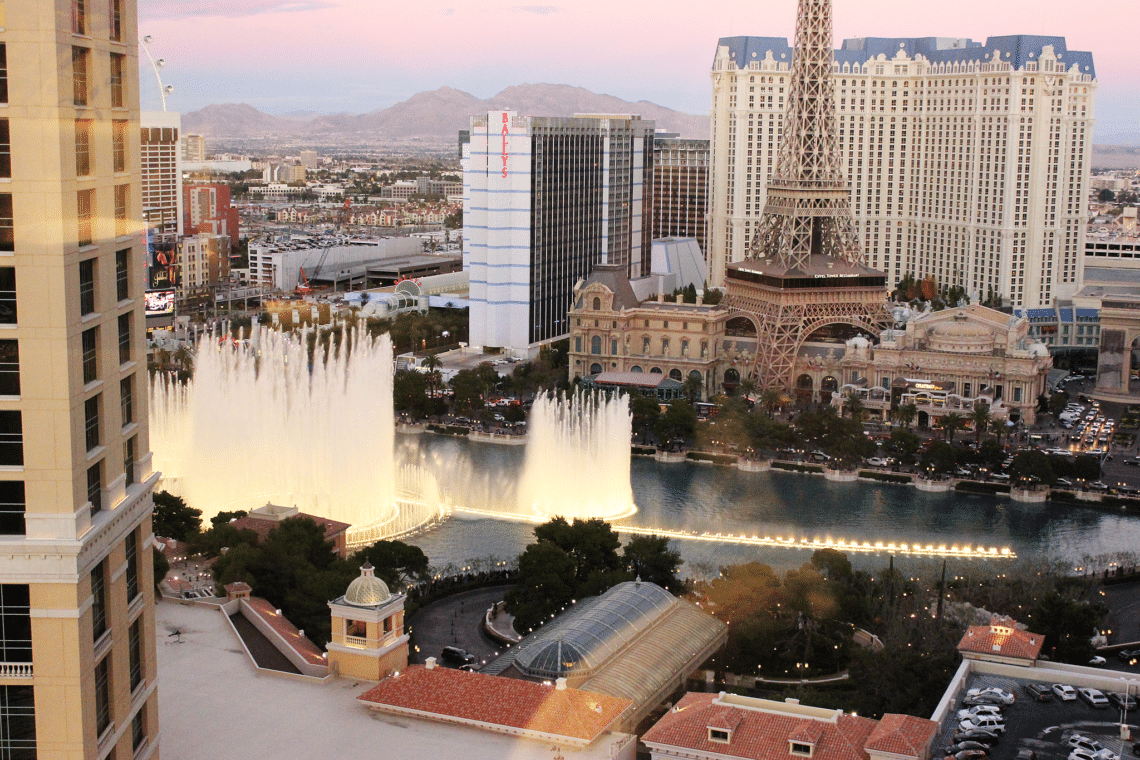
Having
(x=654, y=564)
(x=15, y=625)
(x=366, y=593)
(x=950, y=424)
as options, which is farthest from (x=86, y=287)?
(x=950, y=424)

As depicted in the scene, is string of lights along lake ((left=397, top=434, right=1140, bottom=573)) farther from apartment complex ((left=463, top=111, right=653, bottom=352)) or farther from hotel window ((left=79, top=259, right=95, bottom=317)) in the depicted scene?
hotel window ((left=79, top=259, right=95, bottom=317))

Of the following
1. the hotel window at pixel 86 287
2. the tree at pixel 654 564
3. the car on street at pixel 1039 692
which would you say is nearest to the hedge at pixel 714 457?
the tree at pixel 654 564

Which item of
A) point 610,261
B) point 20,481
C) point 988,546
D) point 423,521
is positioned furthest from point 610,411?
point 20,481

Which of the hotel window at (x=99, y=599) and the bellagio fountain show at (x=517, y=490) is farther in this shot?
the bellagio fountain show at (x=517, y=490)

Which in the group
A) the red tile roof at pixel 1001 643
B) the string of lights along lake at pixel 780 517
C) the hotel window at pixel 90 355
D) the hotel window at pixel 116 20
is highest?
the hotel window at pixel 116 20

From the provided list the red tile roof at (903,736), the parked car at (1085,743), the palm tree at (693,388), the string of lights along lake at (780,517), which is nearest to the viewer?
the red tile roof at (903,736)

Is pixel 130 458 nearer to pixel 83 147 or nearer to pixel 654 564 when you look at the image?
pixel 83 147

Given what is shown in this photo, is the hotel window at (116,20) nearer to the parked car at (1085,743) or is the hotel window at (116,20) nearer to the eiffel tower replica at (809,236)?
the parked car at (1085,743)

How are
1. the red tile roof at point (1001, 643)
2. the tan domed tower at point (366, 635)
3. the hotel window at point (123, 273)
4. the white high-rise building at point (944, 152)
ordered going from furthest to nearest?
the white high-rise building at point (944, 152), the red tile roof at point (1001, 643), the tan domed tower at point (366, 635), the hotel window at point (123, 273)
